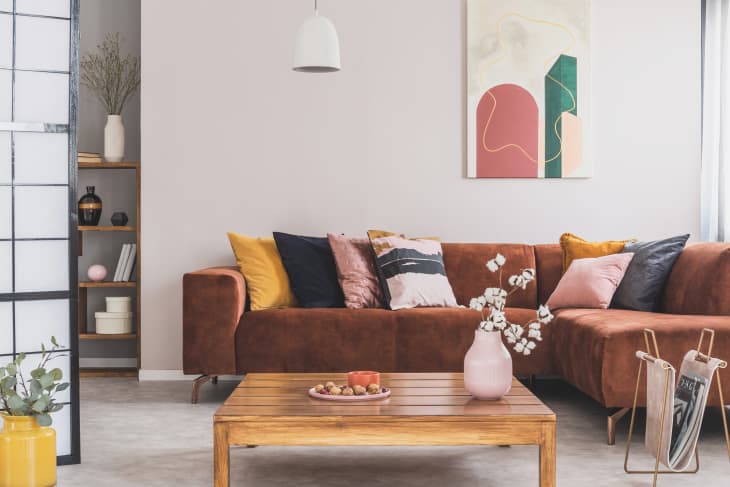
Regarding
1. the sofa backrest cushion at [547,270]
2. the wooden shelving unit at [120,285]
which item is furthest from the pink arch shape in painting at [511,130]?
the wooden shelving unit at [120,285]

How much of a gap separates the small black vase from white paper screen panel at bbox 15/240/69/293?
2.19m

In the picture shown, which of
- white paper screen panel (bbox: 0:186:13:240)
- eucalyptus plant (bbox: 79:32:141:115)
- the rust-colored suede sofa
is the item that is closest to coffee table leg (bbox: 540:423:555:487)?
the rust-colored suede sofa

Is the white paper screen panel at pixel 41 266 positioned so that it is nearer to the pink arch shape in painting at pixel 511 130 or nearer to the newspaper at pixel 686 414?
the newspaper at pixel 686 414

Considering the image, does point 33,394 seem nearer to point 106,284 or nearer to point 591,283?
point 106,284

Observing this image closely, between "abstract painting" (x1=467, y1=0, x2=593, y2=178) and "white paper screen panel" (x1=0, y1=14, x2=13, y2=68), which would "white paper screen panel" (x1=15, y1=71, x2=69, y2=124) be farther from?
"abstract painting" (x1=467, y1=0, x2=593, y2=178)

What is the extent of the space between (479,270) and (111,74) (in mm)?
2729

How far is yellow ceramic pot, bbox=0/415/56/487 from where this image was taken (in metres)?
2.94

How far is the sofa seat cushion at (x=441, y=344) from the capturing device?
14.6ft

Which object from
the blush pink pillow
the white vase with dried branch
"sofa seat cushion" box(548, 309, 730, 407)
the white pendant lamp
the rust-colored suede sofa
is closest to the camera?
"sofa seat cushion" box(548, 309, 730, 407)

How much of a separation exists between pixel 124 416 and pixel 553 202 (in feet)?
9.66

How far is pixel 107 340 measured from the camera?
5.80m

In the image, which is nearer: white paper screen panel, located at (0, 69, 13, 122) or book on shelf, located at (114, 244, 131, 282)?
white paper screen panel, located at (0, 69, 13, 122)

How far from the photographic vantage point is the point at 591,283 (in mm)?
4621

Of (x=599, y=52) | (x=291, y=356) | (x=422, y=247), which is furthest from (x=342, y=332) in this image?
(x=599, y=52)
